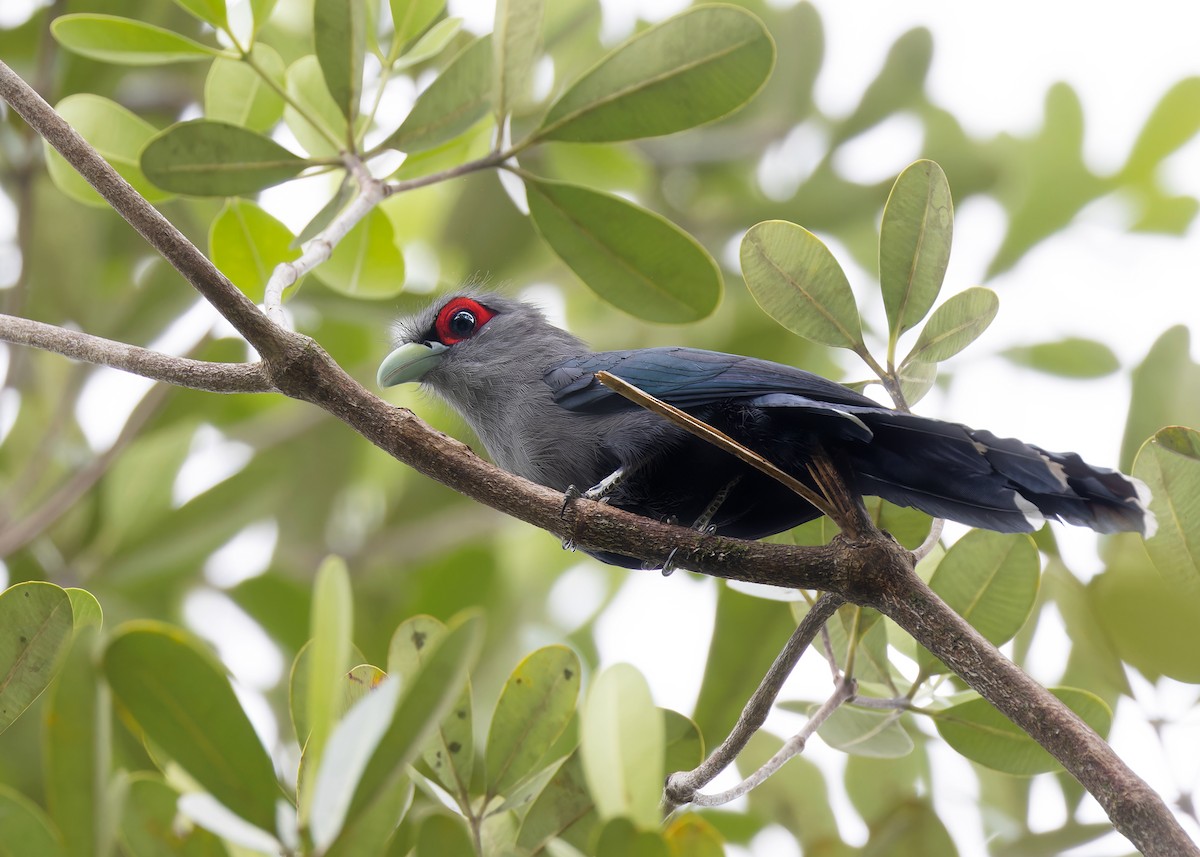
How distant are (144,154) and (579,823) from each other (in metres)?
2.21

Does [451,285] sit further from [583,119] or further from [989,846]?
[989,846]

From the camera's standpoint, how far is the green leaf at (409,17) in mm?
3314

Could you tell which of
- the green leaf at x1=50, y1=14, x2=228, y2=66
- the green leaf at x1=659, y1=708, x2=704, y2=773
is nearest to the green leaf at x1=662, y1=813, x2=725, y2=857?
the green leaf at x1=659, y1=708, x2=704, y2=773

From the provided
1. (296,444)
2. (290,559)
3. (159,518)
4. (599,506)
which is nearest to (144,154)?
(599,506)

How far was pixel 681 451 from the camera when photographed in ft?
10.9

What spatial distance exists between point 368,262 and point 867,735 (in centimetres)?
229

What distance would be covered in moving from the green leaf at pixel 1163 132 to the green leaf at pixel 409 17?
13.3 feet

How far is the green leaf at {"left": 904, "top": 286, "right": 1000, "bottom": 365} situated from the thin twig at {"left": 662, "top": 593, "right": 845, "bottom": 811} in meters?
0.79

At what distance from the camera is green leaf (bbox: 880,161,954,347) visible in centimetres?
288

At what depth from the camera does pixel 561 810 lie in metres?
2.60

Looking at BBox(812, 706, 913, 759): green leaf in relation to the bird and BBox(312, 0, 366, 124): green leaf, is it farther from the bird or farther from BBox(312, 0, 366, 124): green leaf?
BBox(312, 0, 366, 124): green leaf

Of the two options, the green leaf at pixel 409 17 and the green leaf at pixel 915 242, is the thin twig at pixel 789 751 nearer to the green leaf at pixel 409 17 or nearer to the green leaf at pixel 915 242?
the green leaf at pixel 915 242

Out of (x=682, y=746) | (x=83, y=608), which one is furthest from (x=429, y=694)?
(x=682, y=746)

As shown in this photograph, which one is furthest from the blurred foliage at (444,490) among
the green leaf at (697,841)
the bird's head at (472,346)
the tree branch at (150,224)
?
the tree branch at (150,224)
